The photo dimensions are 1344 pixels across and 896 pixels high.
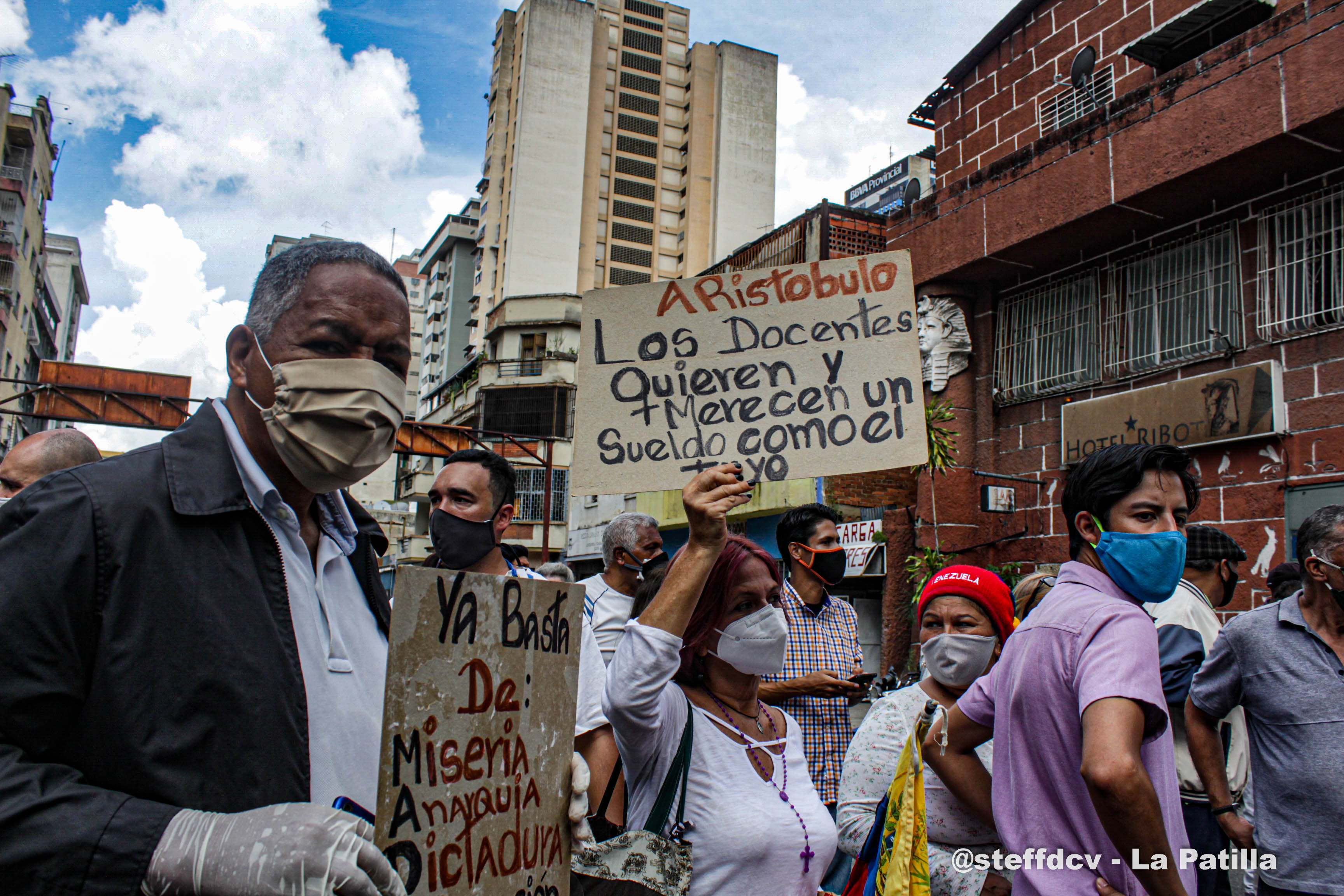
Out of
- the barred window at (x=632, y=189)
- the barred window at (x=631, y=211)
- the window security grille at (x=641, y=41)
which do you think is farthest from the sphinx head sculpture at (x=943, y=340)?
the window security grille at (x=641, y=41)

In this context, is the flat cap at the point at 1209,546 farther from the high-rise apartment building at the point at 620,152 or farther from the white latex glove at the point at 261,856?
the high-rise apartment building at the point at 620,152

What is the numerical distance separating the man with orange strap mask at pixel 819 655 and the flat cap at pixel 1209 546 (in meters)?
1.76

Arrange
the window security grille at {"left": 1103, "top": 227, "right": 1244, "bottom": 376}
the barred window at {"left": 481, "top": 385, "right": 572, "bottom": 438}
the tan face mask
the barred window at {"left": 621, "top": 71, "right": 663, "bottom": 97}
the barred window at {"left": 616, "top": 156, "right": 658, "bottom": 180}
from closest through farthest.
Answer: the tan face mask
the window security grille at {"left": 1103, "top": 227, "right": 1244, "bottom": 376}
the barred window at {"left": 481, "top": 385, "right": 572, "bottom": 438}
the barred window at {"left": 621, "top": 71, "right": 663, "bottom": 97}
the barred window at {"left": 616, "top": 156, "right": 658, "bottom": 180}

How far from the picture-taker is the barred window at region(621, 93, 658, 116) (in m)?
51.7

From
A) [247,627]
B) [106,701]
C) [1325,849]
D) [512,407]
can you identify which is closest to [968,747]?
[1325,849]

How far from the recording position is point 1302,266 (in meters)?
8.39

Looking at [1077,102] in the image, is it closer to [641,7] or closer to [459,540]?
[459,540]

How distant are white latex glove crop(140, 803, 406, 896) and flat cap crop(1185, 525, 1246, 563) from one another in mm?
4419

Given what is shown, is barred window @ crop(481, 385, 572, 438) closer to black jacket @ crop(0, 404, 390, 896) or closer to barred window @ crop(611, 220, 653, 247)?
barred window @ crop(611, 220, 653, 247)

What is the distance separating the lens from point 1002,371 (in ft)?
38.5

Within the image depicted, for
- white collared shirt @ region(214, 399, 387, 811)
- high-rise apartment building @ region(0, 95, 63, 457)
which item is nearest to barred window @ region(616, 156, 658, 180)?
high-rise apartment building @ region(0, 95, 63, 457)

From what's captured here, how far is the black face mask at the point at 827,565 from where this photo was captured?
15.1 ft

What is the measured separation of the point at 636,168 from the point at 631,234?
13.2 ft

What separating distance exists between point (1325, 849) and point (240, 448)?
Answer: 3531 mm
